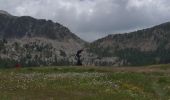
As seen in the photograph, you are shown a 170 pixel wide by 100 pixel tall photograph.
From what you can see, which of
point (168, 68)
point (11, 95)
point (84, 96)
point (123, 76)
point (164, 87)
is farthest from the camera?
point (168, 68)

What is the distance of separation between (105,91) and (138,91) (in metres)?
5.37

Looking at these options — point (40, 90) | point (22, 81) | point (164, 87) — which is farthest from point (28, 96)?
point (164, 87)

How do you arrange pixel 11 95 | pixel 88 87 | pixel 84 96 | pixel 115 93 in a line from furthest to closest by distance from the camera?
pixel 88 87 < pixel 115 93 < pixel 84 96 < pixel 11 95

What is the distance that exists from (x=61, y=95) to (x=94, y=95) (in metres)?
3.05

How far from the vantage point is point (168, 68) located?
243ft

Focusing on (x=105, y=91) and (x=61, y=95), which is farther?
(x=105, y=91)

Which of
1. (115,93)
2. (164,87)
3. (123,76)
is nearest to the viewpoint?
(115,93)

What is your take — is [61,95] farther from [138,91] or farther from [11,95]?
[138,91]

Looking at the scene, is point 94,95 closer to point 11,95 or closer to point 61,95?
point 61,95

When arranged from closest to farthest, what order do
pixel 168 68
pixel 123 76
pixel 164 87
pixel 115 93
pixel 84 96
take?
pixel 84 96 < pixel 115 93 < pixel 164 87 < pixel 123 76 < pixel 168 68

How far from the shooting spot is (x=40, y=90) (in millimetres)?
37656

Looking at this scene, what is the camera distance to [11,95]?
33.3m

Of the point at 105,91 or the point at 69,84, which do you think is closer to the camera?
the point at 105,91

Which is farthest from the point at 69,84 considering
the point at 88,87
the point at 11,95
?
the point at 11,95
